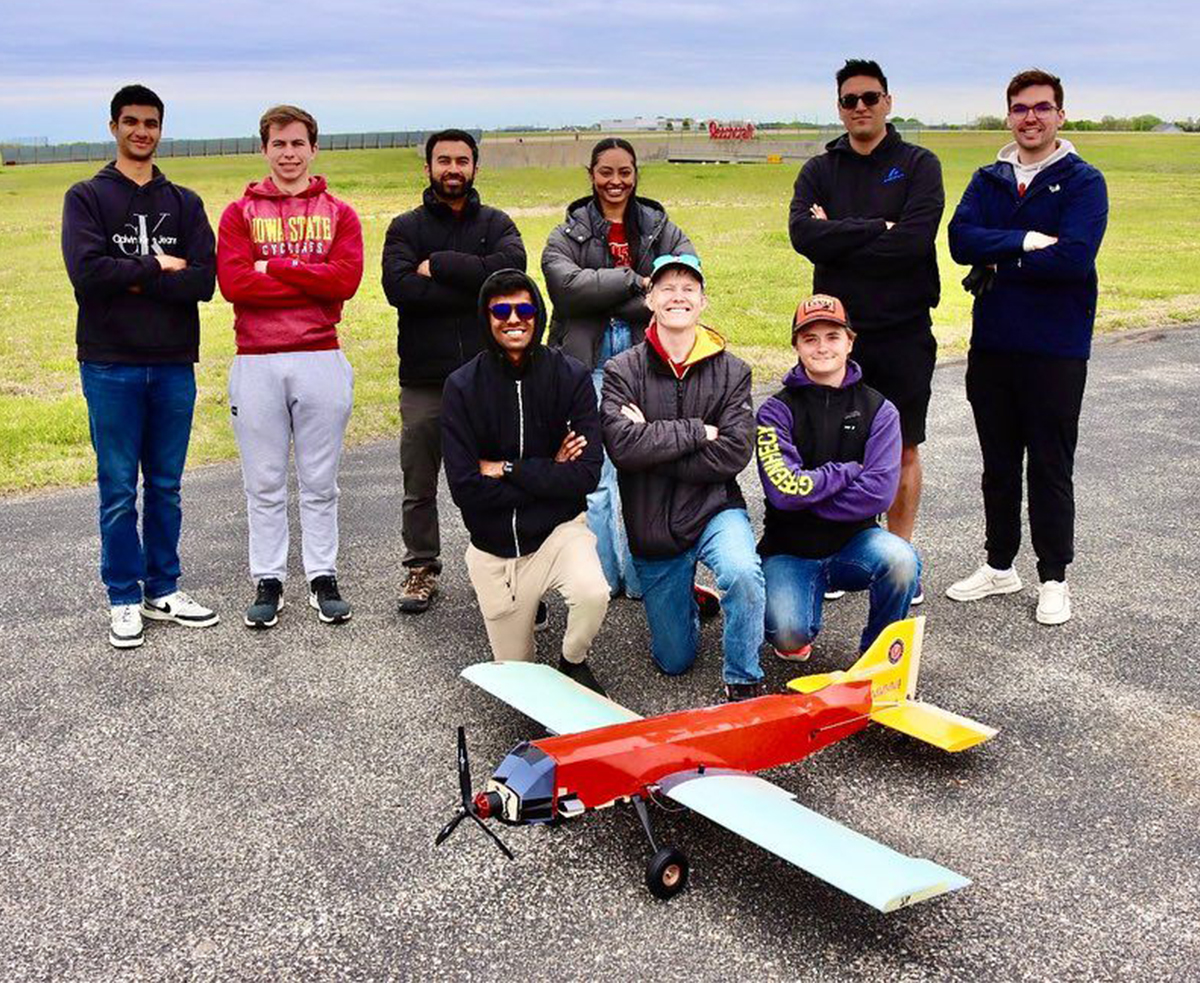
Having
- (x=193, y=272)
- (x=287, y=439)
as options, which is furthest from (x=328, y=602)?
(x=193, y=272)

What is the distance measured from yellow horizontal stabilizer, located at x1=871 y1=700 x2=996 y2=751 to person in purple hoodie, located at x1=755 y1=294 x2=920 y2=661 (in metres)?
0.61

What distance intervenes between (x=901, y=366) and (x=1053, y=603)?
1504 mm

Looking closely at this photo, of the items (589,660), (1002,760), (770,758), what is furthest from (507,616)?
(1002,760)

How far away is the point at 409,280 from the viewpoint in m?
5.72

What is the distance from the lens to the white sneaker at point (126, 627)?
5.57 meters

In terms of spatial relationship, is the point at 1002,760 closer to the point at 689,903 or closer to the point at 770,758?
the point at 770,758

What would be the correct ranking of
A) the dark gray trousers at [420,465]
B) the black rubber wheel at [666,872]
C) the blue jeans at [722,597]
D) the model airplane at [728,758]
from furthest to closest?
the dark gray trousers at [420,465] < the blue jeans at [722,597] < the black rubber wheel at [666,872] < the model airplane at [728,758]

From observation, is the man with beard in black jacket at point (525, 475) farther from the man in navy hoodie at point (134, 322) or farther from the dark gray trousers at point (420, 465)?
the man in navy hoodie at point (134, 322)

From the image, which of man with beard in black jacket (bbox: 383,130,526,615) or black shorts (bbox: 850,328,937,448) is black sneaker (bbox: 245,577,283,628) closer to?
man with beard in black jacket (bbox: 383,130,526,615)

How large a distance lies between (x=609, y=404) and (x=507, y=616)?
1109mm

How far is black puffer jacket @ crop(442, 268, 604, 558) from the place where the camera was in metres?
4.99

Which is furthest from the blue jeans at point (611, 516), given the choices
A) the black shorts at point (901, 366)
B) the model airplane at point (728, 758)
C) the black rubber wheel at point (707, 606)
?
the model airplane at point (728, 758)

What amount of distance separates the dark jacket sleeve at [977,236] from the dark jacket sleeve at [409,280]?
8.48ft

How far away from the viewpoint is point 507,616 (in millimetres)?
5086
